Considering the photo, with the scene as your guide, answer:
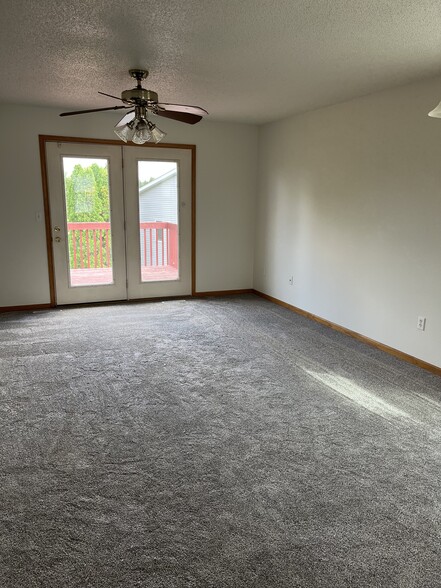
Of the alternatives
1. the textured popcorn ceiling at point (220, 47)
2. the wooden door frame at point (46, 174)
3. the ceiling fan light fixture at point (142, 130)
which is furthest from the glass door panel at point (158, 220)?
the ceiling fan light fixture at point (142, 130)

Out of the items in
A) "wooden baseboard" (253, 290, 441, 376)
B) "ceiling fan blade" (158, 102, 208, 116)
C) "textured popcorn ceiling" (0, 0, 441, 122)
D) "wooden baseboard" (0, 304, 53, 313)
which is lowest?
"wooden baseboard" (253, 290, 441, 376)

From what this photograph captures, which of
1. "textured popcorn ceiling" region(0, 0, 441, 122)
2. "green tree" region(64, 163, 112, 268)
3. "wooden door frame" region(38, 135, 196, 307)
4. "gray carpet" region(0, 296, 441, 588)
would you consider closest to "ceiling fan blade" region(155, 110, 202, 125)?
"textured popcorn ceiling" region(0, 0, 441, 122)

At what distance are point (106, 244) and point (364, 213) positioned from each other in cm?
325

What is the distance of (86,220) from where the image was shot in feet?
18.1

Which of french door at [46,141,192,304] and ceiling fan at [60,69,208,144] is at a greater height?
ceiling fan at [60,69,208,144]

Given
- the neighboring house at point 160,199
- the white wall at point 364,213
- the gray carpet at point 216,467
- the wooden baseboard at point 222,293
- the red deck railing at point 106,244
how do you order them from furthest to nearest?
the wooden baseboard at point 222,293 < the neighboring house at point 160,199 < the red deck railing at point 106,244 < the white wall at point 364,213 < the gray carpet at point 216,467

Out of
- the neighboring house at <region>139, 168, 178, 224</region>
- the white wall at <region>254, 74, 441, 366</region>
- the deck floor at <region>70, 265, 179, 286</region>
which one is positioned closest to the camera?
the white wall at <region>254, 74, 441, 366</region>

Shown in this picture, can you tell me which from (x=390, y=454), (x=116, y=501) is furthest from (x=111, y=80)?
(x=390, y=454)

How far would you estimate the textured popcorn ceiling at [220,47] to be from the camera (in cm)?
232

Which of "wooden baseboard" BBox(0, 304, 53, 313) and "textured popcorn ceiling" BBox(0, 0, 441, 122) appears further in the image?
"wooden baseboard" BBox(0, 304, 53, 313)

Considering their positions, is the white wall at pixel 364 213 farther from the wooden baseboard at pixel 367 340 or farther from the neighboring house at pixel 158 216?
the neighboring house at pixel 158 216

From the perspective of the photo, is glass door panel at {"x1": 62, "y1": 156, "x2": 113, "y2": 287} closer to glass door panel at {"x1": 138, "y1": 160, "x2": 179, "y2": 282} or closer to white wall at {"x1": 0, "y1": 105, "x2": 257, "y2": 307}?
white wall at {"x1": 0, "y1": 105, "x2": 257, "y2": 307}

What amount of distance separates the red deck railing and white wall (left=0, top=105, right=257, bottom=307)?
356 millimetres

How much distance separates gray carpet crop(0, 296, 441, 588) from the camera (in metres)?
1.71
